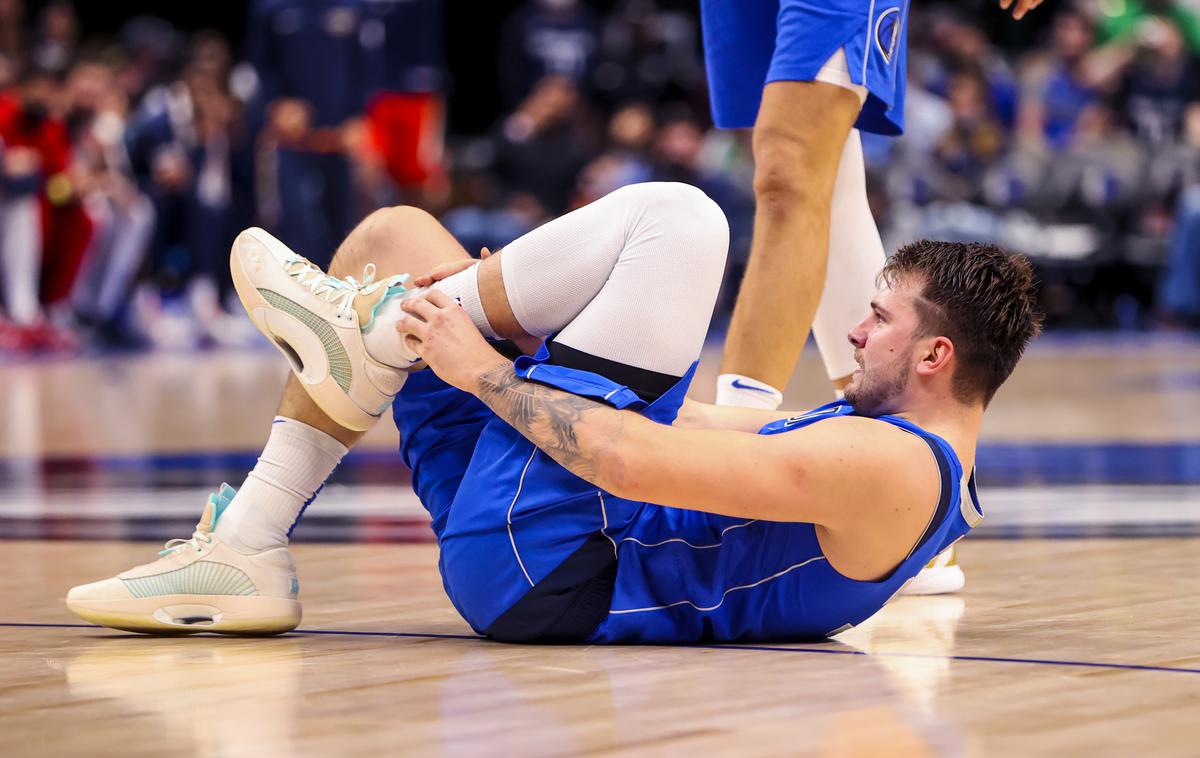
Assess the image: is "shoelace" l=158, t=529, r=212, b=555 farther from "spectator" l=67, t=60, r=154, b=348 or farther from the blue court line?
"spectator" l=67, t=60, r=154, b=348

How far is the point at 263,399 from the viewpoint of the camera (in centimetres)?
680

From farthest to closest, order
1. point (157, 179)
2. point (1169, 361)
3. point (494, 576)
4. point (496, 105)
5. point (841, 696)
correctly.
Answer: point (496, 105), point (157, 179), point (1169, 361), point (494, 576), point (841, 696)

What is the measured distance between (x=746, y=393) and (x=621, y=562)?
780 mm

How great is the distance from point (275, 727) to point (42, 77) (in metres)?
10.2

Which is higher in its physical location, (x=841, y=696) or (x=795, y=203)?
(x=795, y=203)

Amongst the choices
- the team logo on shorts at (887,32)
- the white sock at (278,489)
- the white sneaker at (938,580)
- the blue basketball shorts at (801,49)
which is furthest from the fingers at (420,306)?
the team logo on shorts at (887,32)

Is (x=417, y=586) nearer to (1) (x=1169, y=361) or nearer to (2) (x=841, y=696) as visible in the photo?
(2) (x=841, y=696)

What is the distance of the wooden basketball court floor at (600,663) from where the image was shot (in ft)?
5.26

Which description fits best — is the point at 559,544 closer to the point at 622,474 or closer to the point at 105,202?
the point at 622,474

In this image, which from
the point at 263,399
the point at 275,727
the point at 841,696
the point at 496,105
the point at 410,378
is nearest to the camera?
the point at 275,727

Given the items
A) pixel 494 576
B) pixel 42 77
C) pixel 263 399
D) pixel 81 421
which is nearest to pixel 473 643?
pixel 494 576

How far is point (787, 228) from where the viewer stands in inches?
117

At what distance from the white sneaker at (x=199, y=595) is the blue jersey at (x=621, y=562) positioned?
250 millimetres

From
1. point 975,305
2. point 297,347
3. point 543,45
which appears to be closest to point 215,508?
point 297,347
